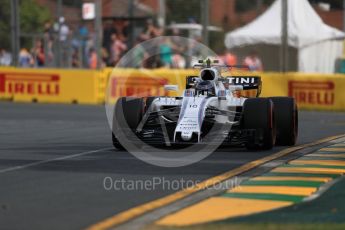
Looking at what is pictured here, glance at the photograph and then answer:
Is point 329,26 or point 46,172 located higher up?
point 329,26

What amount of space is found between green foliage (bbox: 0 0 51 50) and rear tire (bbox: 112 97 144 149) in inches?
841

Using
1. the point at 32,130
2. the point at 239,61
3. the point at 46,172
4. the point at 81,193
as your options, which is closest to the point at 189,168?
the point at 46,172

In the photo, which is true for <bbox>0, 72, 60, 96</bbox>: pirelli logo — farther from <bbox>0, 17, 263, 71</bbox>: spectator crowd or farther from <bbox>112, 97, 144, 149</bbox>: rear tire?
<bbox>112, 97, 144, 149</bbox>: rear tire

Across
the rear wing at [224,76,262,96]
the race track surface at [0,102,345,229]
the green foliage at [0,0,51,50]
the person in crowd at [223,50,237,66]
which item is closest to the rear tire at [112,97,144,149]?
the race track surface at [0,102,345,229]

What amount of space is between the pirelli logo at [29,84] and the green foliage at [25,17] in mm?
5101

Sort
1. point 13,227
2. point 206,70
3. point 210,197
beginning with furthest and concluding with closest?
1. point 206,70
2. point 210,197
3. point 13,227

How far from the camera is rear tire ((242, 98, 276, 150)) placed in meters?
14.1

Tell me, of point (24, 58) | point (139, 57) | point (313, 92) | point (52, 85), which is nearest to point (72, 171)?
point (313, 92)

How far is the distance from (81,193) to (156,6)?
23095mm

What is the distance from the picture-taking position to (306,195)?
9.79 meters

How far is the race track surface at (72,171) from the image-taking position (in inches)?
347

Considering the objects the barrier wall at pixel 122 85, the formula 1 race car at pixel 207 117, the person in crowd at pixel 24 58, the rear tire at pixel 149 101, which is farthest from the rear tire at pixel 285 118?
the person in crowd at pixel 24 58

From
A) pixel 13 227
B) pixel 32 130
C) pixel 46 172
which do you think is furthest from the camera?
pixel 32 130

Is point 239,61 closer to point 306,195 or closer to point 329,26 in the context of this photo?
point 329,26
